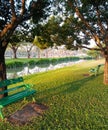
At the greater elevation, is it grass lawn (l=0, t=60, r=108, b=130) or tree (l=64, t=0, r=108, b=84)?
tree (l=64, t=0, r=108, b=84)

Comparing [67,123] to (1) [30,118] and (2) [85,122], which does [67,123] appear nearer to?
(2) [85,122]

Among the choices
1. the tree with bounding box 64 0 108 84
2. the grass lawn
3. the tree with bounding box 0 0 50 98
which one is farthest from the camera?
the tree with bounding box 64 0 108 84

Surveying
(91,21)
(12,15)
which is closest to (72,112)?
(12,15)

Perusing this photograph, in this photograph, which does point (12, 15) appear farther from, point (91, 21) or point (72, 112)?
point (91, 21)

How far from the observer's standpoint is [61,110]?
847 cm

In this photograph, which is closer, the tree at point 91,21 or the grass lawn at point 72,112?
the grass lawn at point 72,112

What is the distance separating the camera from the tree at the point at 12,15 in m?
9.60

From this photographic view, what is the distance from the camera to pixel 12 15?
978 cm

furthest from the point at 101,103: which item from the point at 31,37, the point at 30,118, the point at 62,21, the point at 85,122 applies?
the point at 62,21

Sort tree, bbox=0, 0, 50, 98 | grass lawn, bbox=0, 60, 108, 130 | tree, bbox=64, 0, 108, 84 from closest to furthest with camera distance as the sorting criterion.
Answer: grass lawn, bbox=0, 60, 108, 130 → tree, bbox=0, 0, 50, 98 → tree, bbox=64, 0, 108, 84

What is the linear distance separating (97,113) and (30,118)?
2.09 m

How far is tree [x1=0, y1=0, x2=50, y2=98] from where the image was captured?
31.5ft

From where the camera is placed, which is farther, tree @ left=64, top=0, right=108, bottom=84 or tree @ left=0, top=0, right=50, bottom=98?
tree @ left=64, top=0, right=108, bottom=84

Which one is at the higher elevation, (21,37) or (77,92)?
(21,37)
